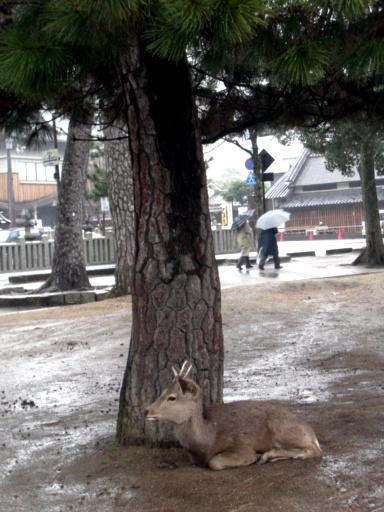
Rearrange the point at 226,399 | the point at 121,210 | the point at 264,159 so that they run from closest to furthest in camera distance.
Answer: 1. the point at 226,399
2. the point at 121,210
3. the point at 264,159

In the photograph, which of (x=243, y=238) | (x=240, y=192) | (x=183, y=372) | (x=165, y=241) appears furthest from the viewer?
(x=240, y=192)

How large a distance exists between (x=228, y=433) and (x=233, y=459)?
162 millimetres

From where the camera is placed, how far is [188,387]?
4914mm

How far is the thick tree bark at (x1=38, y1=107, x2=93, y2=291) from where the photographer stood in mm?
16766

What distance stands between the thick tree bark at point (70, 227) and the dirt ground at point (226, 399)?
383 cm

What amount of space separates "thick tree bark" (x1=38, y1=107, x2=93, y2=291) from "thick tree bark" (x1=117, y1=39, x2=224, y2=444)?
11.3 meters

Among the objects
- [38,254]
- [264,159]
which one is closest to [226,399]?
[264,159]

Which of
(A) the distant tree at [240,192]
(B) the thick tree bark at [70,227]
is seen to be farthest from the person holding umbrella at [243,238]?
(A) the distant tree at [240,192]

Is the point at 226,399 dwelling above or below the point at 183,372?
below

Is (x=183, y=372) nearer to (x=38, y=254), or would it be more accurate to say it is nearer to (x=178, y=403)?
(x=178, y=403)

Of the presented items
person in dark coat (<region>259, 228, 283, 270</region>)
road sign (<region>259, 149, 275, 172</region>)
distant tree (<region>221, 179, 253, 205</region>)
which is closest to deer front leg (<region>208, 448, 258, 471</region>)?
person in dark coat (<region>259, 228, 283, 270</region>)

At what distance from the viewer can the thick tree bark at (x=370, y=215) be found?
61.8 ft

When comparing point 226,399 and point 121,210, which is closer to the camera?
point 226,399

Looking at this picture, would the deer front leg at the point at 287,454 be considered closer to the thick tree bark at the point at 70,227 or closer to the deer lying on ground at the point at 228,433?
the deer lying on ground at the point at 228,433
